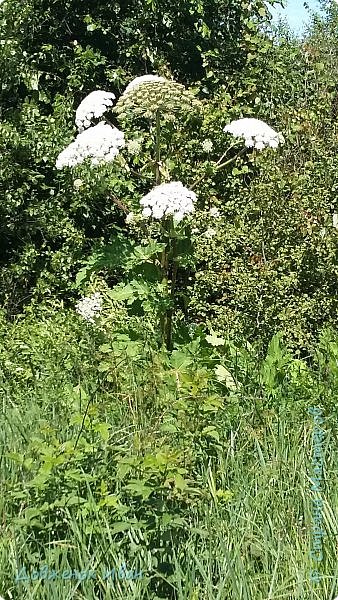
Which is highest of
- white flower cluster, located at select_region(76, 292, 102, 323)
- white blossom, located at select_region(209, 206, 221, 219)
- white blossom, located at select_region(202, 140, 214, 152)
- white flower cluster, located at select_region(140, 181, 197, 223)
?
white blossom, located at select_region(202, 140, 214, 152)

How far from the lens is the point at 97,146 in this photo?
11.7 feet

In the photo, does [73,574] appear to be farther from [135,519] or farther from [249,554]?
[249,554]

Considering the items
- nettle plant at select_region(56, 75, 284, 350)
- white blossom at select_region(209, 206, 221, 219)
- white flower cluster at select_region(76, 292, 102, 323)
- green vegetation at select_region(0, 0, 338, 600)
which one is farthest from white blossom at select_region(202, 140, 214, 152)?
white flower cluster at select_region(76, 292, 102, 323)

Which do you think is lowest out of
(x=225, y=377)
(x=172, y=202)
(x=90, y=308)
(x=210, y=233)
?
(x=225, y=377)

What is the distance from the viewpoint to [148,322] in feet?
13.8

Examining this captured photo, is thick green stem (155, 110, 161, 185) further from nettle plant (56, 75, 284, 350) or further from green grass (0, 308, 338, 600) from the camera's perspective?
green grass (0, 308, 338, 600)

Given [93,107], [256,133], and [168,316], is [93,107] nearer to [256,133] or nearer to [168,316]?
[256,133]

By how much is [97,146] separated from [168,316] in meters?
0.82

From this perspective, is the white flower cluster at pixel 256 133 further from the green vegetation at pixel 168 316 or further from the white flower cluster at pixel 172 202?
the white flower cluster at pixel 172 202

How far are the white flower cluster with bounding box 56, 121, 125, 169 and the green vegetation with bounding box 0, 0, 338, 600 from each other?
164 millimetres

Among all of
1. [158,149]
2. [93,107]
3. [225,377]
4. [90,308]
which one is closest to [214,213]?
[90,308]

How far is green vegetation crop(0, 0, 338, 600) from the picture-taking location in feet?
7.70

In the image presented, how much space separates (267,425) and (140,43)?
356 cm

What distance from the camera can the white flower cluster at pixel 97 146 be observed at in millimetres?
3561
